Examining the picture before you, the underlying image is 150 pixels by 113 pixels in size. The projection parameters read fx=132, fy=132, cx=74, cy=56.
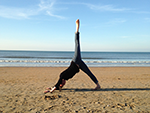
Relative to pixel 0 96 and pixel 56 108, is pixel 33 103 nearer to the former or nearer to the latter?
pixel 56 108

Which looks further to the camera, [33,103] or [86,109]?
[33,103]

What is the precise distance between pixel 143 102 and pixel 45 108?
2.82m

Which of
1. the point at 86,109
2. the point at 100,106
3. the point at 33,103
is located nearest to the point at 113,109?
the point at 100,106

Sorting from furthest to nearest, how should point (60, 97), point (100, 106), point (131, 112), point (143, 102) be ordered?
1. point (60, 97)
2. point (143, 102)
3. point (100, 106)
4. point (131, 112)

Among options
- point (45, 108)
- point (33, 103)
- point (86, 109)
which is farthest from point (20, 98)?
point (86, 109)

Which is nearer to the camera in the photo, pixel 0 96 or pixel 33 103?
pixel 33 103

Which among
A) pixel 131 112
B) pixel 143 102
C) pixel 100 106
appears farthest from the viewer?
pixel 143 102

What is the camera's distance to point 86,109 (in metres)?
3.37

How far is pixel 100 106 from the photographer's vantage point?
11.7 ft

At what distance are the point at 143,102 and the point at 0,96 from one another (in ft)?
14.6

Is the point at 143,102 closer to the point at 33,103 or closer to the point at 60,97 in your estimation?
the point at 60,97

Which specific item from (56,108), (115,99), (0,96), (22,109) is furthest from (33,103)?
(115,99)

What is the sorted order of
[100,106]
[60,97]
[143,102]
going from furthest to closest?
[60,97] → [143,102] → [100,106]

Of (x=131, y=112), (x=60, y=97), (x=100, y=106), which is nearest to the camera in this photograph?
→ (x=131, y=112)
